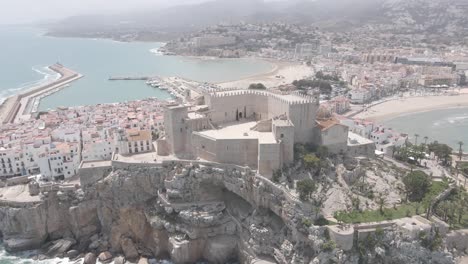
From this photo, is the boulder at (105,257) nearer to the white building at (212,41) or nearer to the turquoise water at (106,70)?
the turquoise water at (106,70)

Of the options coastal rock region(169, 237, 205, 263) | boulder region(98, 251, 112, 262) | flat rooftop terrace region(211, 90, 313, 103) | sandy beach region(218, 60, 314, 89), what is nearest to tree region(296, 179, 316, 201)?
flat rooftop terrace region(211, 90, 313, 103)

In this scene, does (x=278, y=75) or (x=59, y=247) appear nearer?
(x=59, y=247)

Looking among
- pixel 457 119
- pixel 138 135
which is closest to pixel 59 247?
pixel 138 135

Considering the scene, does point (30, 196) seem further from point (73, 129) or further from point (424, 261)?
point (424, 261)

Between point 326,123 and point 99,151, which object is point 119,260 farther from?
point 326,123

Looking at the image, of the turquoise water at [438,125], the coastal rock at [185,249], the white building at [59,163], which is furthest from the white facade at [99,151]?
the turquoise water at [438,125]

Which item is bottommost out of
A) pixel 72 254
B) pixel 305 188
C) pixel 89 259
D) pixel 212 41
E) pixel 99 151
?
pixel 72 254
